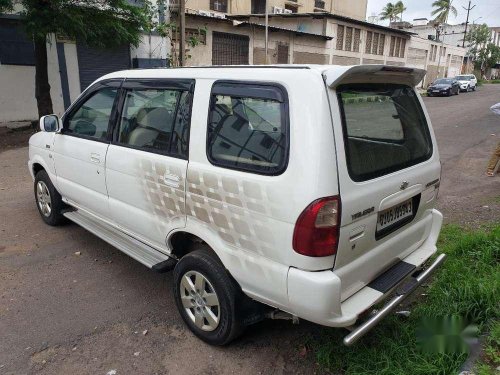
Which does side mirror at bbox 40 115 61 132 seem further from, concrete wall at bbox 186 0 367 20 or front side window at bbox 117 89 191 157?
concrete wall at bbox 186 0 367 20

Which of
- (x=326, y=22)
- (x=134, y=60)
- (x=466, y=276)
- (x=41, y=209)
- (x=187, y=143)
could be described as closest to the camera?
(x=187, y=143)

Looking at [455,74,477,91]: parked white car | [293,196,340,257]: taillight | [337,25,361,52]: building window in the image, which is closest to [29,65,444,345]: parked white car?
[293,196,340,257]: taillight

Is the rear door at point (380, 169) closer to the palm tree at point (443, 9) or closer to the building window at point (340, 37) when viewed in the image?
the building window at point (340, 37)

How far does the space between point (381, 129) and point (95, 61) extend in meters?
13.4

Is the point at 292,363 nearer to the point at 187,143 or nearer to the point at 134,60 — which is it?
the point at 187,143

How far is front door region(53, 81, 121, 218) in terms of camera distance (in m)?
3.59

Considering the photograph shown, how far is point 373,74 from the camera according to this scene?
8.13ft

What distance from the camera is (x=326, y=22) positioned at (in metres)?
27.0

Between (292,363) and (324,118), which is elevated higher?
(324,118)

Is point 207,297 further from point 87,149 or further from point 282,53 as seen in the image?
point 282,53

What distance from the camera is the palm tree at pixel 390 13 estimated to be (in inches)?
2284

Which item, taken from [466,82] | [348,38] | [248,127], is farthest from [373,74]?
[466,82]

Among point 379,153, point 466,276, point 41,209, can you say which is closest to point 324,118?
point 379,153

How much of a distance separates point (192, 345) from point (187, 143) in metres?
1.45
